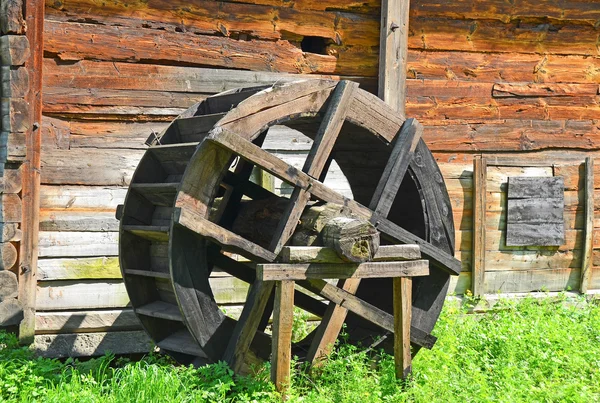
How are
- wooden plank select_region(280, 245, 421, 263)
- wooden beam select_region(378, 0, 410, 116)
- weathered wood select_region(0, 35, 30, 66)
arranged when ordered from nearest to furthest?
wooden plank select_region(280, 245, 421, 263) < weathered wood select_region(0, 35, 30, 66) < wooden beam select_region(378, 0, 410, 116)

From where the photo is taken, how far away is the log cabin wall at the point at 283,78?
687 centimetres

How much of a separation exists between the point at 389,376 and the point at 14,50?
376 centimetres

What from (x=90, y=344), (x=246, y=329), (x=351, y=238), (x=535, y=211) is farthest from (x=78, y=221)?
(x=535, y=211)

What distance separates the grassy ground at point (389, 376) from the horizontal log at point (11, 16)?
2365mm

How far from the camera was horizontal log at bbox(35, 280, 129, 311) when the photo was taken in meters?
6.81

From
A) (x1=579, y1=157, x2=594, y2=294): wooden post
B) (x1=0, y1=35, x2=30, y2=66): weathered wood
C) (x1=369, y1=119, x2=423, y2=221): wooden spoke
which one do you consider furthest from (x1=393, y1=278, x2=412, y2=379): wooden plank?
(x1=579, y1=157, x2=594, y2=294): wooden post

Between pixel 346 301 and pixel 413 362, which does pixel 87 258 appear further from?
pixel 413 362

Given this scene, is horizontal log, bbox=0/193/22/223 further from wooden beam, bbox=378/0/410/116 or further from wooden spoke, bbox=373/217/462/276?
wooden beam, bbox=378/0/410/116

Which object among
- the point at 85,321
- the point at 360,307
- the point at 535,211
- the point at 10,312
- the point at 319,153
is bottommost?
the point at 85,321

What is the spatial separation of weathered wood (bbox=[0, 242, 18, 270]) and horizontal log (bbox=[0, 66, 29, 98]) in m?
1.16

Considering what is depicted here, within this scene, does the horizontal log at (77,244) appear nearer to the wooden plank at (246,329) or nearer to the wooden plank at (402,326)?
the wooden plank at (246,329)

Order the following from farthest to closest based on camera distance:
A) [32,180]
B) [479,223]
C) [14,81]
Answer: [479,223] → [32,180] → [14,81]

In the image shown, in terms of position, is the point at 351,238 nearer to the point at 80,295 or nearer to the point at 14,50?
the point at 80,295

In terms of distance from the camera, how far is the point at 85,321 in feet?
22.7
